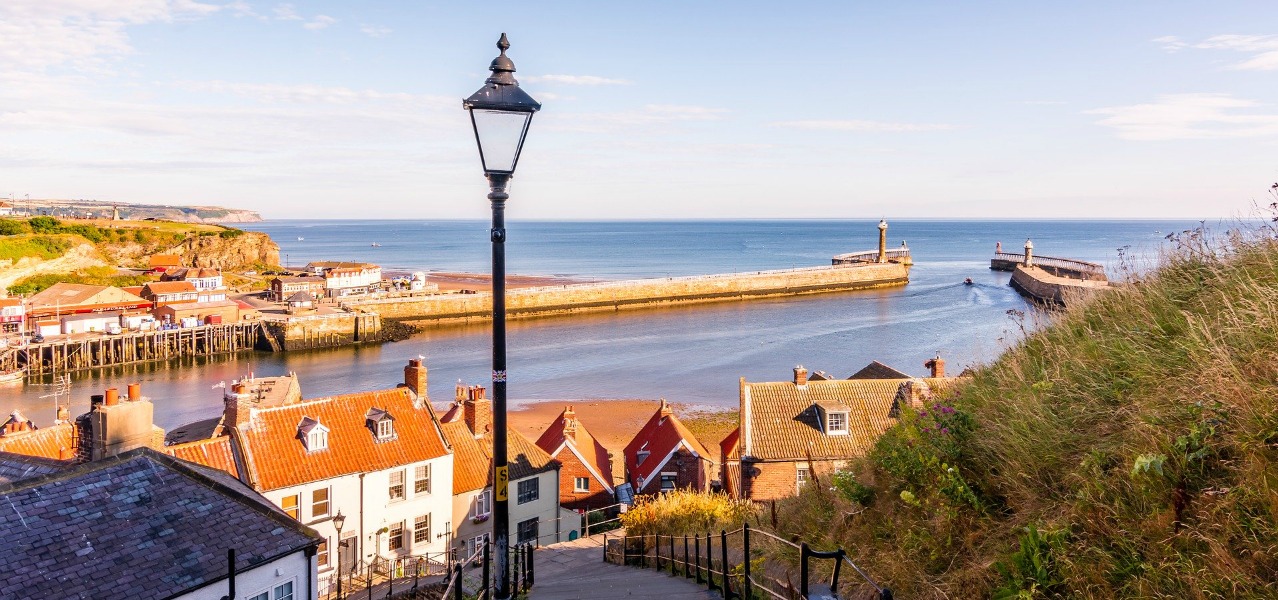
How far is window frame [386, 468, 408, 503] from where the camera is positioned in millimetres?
22805

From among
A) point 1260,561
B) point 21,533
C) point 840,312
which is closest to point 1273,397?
point 1260,561

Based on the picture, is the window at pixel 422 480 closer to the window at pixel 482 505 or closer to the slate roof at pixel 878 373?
the window at pixel 482 505

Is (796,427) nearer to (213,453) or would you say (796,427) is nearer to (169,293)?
(213,453)

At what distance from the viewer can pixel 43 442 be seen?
69.1 ft

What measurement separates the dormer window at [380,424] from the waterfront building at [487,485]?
75.7 inches

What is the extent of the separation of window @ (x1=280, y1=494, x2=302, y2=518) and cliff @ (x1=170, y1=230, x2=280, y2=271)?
116996mm

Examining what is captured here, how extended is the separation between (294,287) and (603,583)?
86.3 metres

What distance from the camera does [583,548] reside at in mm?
19109

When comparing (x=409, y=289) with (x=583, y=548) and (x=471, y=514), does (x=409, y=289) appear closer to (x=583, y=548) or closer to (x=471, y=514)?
(x=471, y=514)

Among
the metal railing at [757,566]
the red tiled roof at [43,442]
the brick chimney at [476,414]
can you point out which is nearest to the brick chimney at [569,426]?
the brick chimney at [476,414]

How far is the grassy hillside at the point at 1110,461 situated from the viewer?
4.87 m

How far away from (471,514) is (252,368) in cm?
4347

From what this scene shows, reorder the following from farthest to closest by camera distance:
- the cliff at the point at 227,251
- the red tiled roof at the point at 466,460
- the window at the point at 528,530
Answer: the cliff at the point at 227,251
the window at the point at 528,530
the red tiled roof at the point at 466,460

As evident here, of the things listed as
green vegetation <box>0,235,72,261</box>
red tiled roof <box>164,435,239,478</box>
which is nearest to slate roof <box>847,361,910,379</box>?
A: red tiled roof <box>164,435,239,478</box>
